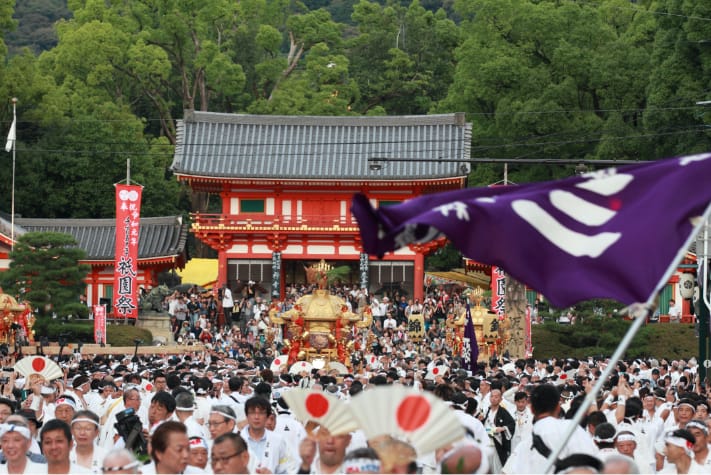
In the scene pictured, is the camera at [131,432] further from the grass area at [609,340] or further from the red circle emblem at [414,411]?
the grass area at [609,340]

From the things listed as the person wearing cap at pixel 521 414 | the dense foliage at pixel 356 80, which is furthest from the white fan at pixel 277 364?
the dense foliage at pixel 356 80

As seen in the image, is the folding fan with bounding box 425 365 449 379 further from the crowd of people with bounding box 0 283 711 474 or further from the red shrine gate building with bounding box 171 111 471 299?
the red shrine gate building with bounding box 171 111 471 299

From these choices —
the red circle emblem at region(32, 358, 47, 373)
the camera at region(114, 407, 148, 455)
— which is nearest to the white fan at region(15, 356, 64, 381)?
the red circle emblem at region(32, 358, 47, 373)

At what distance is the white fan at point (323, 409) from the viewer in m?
7.83

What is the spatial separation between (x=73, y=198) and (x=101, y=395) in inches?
1484

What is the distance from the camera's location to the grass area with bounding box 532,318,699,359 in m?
34.0

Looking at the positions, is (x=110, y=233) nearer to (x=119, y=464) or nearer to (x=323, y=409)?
(x=323, y=409)

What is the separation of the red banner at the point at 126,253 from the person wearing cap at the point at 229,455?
3023 cm

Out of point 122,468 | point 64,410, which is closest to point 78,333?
point 64,410

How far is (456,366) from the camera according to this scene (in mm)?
22906

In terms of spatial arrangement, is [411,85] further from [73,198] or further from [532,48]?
[73,198]

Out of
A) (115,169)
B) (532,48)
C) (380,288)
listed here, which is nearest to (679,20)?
(532,48)

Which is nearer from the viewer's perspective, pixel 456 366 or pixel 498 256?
pixel 498 256

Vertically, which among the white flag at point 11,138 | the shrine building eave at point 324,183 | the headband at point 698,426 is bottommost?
the headband at point 698,426
